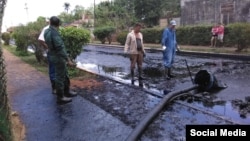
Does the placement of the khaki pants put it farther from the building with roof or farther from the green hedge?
the building with roof

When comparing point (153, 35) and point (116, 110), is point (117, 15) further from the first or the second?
point (116, 110)

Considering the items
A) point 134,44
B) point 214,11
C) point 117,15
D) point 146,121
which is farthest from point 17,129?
point 117,15

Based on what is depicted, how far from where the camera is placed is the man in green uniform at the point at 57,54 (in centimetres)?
704

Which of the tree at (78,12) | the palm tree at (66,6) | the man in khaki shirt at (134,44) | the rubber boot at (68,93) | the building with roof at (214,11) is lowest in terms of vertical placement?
the rubber boot at (68,93)

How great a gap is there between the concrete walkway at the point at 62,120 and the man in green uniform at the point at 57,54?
1.35 ft

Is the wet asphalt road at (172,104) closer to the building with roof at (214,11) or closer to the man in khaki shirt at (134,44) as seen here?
the man in khaki shirt at (134,44)

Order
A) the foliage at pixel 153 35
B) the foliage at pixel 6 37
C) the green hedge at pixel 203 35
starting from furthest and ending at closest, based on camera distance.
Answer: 1. the foliage at pixel 6 37
2. the foliage at pixel 153 35
3. the green hedge at pixel 203 35

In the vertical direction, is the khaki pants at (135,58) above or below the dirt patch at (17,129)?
above

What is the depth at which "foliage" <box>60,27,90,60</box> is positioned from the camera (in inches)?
422

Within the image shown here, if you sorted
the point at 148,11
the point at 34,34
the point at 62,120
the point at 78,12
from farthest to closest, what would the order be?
1. the point at 78,12
2. the point at 148,11
3. the point at 34,34
4. the point at 62,120

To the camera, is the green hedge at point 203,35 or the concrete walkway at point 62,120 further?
the green hedge at point 203,35

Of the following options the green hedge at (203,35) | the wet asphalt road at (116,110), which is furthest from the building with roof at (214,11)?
the wet asphalt road at (116,110)

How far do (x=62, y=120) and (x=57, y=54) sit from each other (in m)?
1.55

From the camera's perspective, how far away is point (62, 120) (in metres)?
6.29
